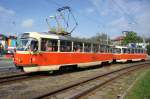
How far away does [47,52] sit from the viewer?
17031 millimetres

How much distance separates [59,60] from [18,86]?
18.6 ft

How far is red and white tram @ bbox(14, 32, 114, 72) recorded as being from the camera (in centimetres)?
1588

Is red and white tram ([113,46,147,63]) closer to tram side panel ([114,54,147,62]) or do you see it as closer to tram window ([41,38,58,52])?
tram side panel ([114,54,147,62])

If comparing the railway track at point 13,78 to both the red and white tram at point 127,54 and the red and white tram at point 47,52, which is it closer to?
the red and white tram at point 47,52

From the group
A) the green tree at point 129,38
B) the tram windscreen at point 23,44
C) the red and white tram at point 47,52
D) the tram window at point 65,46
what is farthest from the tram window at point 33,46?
the green tree at point 129,38

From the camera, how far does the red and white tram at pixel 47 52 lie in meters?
15.9

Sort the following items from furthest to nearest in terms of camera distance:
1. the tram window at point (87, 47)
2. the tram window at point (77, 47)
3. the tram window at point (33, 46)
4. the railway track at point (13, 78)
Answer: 1. the tram window at point (87, 47)
2. the tram window at point (77, 47)
3. the tram window at point (33, 46)
4. the railway track at point (13, 78)

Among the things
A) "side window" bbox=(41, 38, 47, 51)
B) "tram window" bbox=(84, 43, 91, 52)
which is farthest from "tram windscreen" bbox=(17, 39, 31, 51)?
"tram window" bbox=(84, 43, 91, 52)

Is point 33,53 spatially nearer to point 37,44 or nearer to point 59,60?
point 37,44

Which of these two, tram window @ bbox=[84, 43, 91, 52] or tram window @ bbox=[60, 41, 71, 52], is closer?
tram window @ bbox=[60, 41, 71, 52]

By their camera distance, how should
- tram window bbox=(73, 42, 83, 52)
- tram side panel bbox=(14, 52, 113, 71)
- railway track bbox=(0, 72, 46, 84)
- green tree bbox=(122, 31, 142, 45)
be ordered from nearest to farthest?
1. railway track bbox=(0, 72, 46, 84)
2. tram side panel bbox=(14, 52, 113, 71)
3. tram window bbox=(73, 42, 83, 52)
4. green tree bbox=(122, 31, 142, 45)

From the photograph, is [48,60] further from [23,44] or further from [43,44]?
[23,44]

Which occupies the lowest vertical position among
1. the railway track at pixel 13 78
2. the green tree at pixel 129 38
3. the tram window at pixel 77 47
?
the railway track at pixel 13 78

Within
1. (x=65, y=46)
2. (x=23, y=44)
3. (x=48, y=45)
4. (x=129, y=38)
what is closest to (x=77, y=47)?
(x=65, y=46)
